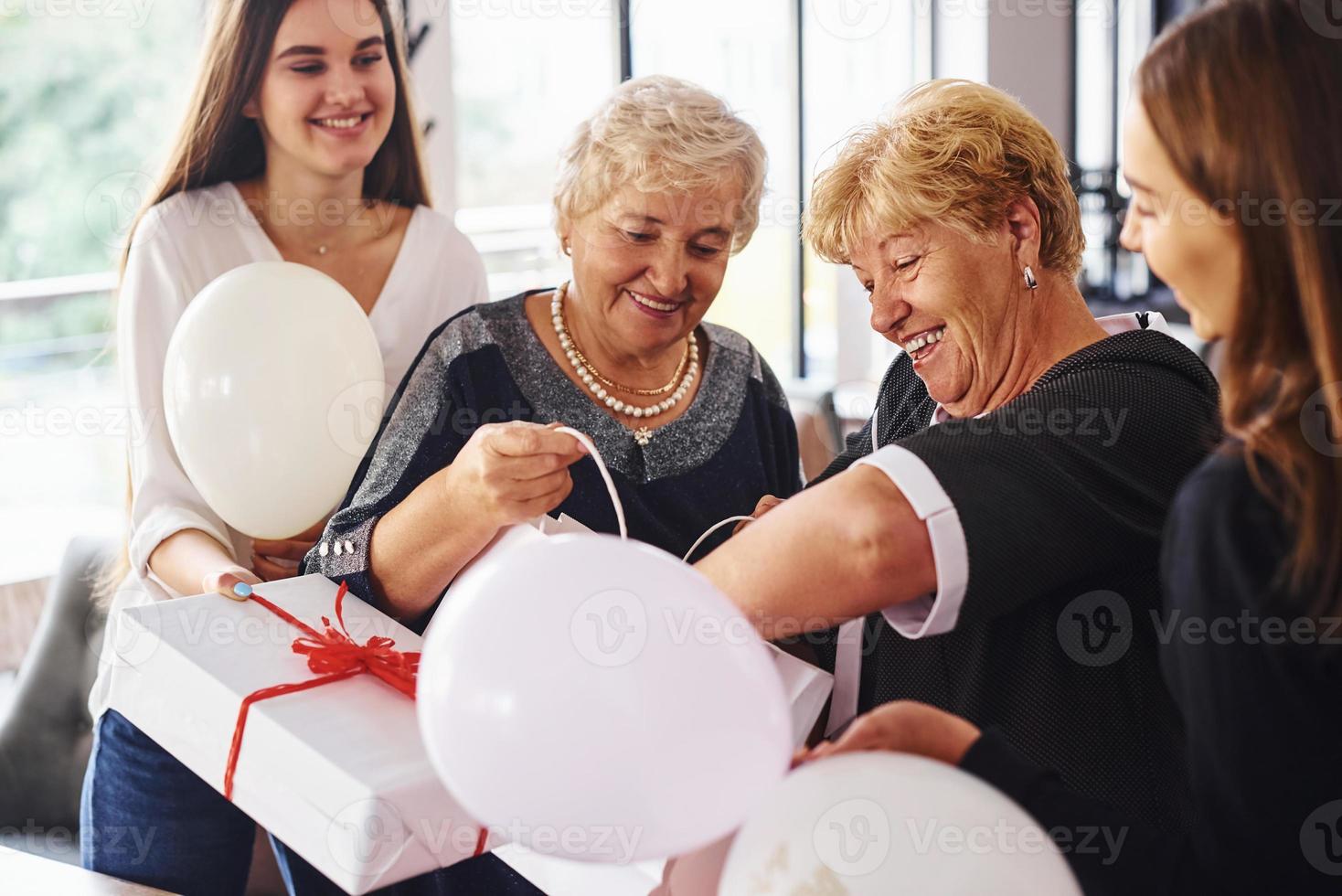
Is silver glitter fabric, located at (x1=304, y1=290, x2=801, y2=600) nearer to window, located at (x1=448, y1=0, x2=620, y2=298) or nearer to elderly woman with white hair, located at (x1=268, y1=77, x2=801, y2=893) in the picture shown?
elderly woman with white hair, located at (x1=268, y1=77, x2=801, y2=893)

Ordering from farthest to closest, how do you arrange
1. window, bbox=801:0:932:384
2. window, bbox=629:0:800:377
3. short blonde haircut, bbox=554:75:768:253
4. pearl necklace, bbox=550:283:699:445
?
window, bbox=801:0:932:384
window, bbox=629:0:800:377
pearl necklace, bbox=550:283:699:445
short blonde haircut, bbox=554:75:768:253

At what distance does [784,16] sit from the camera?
509 centimetres

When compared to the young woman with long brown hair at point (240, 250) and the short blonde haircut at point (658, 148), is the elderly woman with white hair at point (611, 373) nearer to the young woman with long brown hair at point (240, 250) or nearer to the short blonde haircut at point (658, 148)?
the short blonde haircut at point (658, 148)

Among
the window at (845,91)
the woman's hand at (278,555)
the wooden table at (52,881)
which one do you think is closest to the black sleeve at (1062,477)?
the wooden table at (52,881)

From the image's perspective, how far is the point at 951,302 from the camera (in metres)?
1.29

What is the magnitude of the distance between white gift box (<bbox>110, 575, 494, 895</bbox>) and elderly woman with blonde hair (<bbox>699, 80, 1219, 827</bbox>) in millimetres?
329

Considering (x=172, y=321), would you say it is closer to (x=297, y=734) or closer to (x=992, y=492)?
(x=297, y=734)

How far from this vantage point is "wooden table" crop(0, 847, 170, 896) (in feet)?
4.38

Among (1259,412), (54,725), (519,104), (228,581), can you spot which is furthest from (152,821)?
(519,104)

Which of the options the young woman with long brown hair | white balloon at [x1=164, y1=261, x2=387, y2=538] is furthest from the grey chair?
white balloon at [x1=164, y1=261, x2=387, y2=538]

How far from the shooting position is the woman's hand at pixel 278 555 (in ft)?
6.03

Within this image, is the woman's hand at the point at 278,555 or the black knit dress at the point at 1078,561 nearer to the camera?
the black knit dress at the point at 1078,561

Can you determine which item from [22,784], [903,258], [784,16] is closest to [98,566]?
[22,784]

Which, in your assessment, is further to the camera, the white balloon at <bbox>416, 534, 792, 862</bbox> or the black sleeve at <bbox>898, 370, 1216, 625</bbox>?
the black sleeve at <bbox>898, 370, 1216, 625</bbox>
